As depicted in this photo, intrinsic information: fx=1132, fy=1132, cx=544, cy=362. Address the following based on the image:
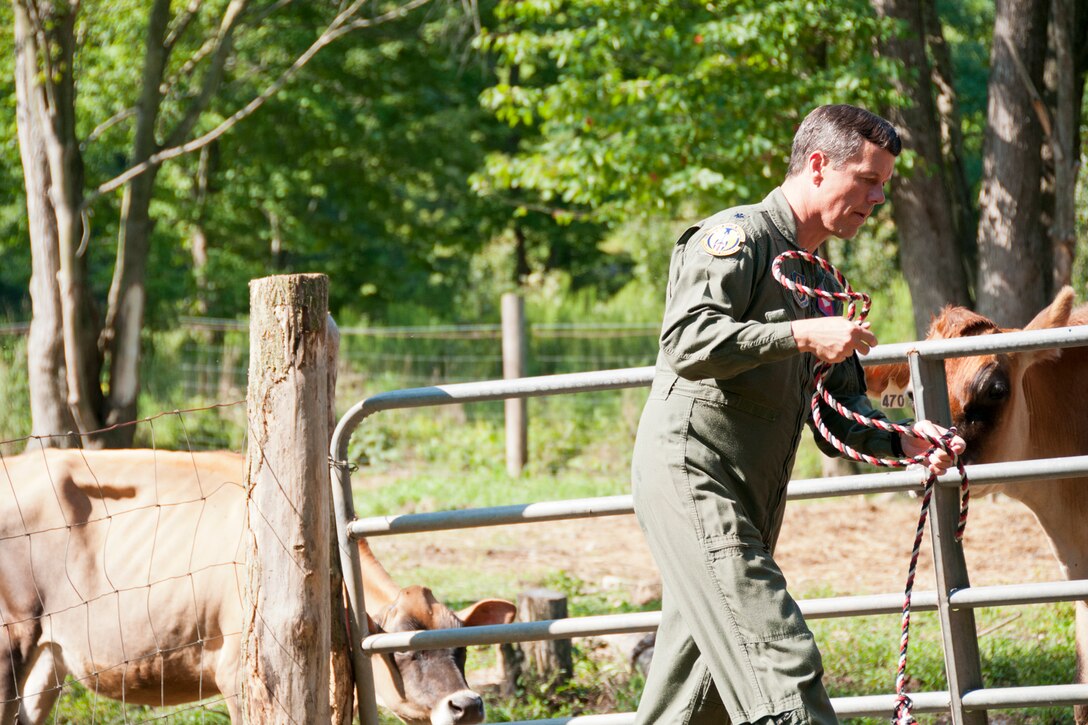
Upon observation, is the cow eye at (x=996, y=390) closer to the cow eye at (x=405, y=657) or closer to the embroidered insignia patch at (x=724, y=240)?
the embroidered insignia patch at (x=724, y=240)

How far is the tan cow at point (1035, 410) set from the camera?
13.5ft

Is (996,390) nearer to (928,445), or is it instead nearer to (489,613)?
(928,445)

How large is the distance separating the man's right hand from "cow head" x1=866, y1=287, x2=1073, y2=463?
1743mm

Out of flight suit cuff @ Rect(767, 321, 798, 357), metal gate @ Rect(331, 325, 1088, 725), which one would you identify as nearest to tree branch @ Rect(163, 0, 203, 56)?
metal gate @ Rect(331, 325, 1088, 725)

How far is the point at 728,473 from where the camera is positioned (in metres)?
2.75

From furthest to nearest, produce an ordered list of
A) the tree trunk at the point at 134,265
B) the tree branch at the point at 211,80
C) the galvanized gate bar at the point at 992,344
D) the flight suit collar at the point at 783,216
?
the tree branch at the point at 211,80 < the tree trunk at the point at 134,265 < the galvanized gate bar at the point at 992,344 < the flight suit collar at the point at 783,216

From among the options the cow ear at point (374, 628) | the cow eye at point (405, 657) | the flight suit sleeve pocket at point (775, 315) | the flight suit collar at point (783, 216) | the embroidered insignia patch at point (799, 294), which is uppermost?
the flight suit collar at point (783, 216)

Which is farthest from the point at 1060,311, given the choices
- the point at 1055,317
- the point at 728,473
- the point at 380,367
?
the point at 380,367

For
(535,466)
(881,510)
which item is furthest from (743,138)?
(535,466)

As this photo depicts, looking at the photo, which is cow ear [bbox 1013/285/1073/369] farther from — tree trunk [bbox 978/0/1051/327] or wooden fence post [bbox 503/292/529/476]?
wooden fence post [bbox 503/292/529/476]

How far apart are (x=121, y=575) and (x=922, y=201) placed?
8017 millimetres

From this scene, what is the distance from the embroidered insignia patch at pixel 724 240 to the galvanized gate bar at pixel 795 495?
101cm

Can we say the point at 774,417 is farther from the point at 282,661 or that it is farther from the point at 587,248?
the point at 587,248

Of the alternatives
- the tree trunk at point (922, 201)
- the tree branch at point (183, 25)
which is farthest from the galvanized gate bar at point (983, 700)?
the tree branch at point (183, 25)
